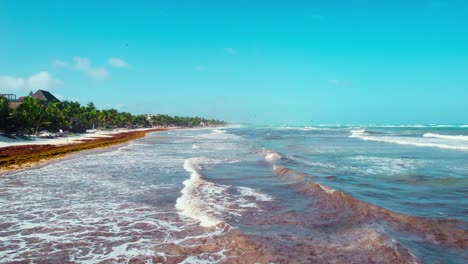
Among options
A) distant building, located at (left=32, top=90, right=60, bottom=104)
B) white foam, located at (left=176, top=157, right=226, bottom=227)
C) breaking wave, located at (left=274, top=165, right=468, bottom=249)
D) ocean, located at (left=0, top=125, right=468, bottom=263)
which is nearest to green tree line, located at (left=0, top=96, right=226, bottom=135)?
distant building, located at (left=32, top=90, right=60, bottom=104)

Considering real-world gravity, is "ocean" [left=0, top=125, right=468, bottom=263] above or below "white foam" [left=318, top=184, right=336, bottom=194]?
below

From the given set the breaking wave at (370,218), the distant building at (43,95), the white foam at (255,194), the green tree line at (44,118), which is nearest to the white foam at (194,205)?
the white foam at (255,194)

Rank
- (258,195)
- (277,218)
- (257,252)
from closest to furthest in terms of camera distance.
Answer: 1. (257,252)
2. (277,218)
3. (258,195)

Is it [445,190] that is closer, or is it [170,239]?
[170,239]

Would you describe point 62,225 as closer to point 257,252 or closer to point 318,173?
point 257,252

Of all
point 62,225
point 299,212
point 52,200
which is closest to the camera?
point 62,225

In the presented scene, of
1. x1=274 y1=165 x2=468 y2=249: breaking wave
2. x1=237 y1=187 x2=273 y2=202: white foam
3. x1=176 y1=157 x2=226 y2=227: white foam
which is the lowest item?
Result: x1=237 y1=187 x2=273 y2=202: white foam

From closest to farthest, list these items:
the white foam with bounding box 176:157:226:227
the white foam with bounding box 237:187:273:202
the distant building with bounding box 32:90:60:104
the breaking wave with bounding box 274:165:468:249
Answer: the breaking wave with bounding box 274:165:468:249, the white foam with bounding box 176:157:226:227, the white foam with bounding box 237:187:273:202, the distant building with bounding box 32:90:60:104

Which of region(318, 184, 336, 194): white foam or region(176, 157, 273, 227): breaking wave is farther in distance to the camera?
region(318, 184, 336, 194): white foam

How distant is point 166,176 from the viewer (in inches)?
735

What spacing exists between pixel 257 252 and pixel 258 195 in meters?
6.23

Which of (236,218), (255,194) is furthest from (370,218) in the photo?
(255,194)

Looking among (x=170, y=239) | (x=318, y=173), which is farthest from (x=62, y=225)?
(x=318, y=173)

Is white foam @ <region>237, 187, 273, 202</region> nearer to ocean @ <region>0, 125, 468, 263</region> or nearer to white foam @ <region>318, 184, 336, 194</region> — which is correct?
ocean @ <region>0, 125, 468, 263</region>
